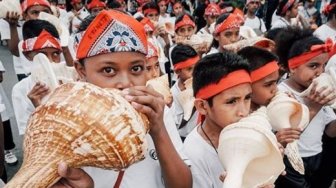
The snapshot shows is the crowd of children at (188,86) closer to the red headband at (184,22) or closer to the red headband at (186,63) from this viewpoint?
the red headband at (186,63)

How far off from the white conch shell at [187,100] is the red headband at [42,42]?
1.07m

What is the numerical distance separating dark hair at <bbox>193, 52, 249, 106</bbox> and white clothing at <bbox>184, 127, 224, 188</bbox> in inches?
10.4

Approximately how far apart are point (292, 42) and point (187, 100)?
943 millimetres

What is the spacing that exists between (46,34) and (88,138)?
2.66m

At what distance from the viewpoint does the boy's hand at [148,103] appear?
106 centimetres

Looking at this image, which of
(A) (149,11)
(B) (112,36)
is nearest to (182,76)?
(B) (112,36)

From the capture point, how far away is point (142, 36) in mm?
1381

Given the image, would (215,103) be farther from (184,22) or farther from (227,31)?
(184,22)

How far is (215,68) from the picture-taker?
2.13 metres

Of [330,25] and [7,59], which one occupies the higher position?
[330,25]

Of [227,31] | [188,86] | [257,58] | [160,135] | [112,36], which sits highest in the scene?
[112,36]

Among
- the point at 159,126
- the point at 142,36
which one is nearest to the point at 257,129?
the point at 159,126

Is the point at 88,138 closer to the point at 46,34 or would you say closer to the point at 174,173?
the point at 174,173

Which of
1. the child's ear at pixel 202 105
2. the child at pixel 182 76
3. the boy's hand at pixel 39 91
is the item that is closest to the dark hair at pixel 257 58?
the child's ear at pixel 202 105
